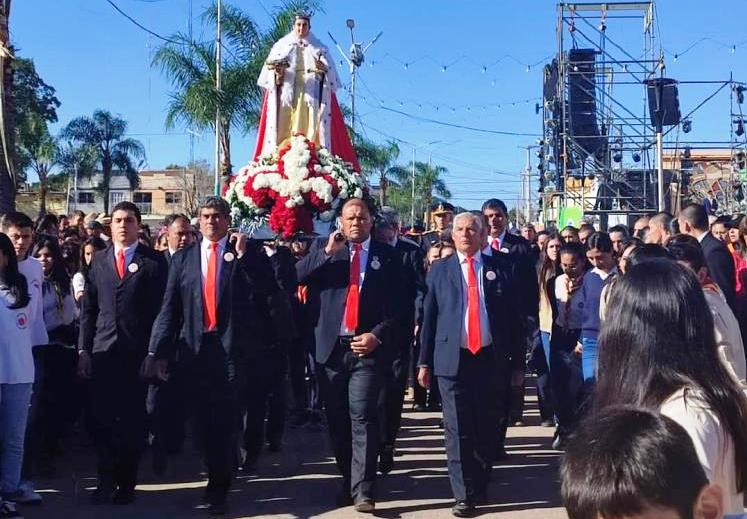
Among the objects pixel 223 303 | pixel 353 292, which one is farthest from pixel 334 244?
pixel 223 303

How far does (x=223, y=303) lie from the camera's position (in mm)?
6312

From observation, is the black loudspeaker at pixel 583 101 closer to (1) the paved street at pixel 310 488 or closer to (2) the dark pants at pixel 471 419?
(1) the paved street at pixel 310 488

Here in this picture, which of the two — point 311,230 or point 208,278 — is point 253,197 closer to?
point 311,230

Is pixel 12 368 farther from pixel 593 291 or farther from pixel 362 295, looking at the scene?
pixel 593 291

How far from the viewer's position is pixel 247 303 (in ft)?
21.1

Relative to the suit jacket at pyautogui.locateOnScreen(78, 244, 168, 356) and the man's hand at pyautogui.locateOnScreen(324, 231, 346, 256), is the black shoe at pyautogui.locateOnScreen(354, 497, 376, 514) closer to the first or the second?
the man's hand at pyautogui.locateOnScreen(324, 231, 346, 256)

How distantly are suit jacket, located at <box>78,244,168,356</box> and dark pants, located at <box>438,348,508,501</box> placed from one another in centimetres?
219

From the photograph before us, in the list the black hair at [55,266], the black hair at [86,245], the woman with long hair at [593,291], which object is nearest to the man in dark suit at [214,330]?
the black hair at [55,266]

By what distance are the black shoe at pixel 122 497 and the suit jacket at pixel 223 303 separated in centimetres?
105

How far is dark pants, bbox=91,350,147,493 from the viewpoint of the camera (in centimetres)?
643

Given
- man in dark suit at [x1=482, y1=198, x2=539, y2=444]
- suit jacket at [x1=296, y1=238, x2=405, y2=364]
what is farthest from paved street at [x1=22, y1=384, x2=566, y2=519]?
suit jacket at [x1=296, y1=238, x2=405, y2=364]

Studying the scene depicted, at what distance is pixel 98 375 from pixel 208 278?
108cm

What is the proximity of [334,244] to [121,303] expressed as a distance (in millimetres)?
1593

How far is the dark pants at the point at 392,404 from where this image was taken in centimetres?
Answer: 720
